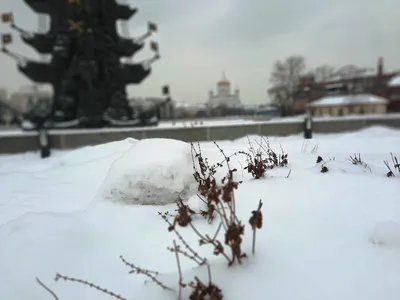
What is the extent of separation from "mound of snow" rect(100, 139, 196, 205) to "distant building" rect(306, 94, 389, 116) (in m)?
34.1

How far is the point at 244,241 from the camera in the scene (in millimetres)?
2094

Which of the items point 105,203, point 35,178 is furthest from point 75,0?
A: point 105,203

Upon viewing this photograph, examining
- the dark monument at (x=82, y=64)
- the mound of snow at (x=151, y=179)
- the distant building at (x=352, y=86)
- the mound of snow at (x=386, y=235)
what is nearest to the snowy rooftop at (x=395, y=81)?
the distant building at (x=352, y=86)

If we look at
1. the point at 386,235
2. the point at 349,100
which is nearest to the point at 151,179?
the point at 386,235

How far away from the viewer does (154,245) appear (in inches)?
92.3

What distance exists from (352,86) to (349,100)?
6081 mm

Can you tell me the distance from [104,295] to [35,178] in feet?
15.2

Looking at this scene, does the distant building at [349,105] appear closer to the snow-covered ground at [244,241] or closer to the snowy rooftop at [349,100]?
the snowy rooftop at [349,100]

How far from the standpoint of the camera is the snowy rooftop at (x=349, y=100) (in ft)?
125

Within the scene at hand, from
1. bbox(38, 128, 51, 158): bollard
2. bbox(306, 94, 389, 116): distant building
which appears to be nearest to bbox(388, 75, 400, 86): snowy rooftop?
bbox(306, 94, 389, 116): distant building

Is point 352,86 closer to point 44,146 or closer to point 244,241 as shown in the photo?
point 44,146

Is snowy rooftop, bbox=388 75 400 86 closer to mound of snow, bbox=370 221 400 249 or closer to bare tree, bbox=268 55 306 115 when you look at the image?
bare tree, bbox=268 55 306 115

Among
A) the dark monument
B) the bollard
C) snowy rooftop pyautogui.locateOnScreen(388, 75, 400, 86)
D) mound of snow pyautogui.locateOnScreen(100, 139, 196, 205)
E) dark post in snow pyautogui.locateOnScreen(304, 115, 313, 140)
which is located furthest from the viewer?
snowy rooftop pyautogui.locateOnScreen(388, 75, 400, 86)

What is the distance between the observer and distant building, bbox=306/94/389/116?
37.7 meters
